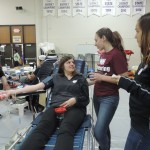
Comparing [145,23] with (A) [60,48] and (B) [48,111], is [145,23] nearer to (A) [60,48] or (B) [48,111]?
(B) [48,111]

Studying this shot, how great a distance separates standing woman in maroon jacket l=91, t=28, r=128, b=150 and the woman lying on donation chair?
219 mm

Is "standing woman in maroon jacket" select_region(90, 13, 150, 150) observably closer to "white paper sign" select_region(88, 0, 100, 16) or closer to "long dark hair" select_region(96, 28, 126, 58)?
"long dark hair" select_region(96, 28, 126, 58)

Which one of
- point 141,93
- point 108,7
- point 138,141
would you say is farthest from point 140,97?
point 108,7

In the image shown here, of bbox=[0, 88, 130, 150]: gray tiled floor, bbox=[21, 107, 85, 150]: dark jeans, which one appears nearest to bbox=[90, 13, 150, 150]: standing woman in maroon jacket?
bbox=[21, 107, 85, 150]: dark jeans

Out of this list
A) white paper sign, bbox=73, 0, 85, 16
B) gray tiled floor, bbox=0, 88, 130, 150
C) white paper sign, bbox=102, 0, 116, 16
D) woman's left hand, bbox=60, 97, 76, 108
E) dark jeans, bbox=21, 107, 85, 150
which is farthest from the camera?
white paper sign, bbox=73, 0, 85, 16

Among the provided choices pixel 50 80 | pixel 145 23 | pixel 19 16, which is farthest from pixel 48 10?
pixel 145 23

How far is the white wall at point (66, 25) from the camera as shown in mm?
8867

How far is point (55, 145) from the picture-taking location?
5.94 feet

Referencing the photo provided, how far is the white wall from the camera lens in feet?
29.1

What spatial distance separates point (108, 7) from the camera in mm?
8812

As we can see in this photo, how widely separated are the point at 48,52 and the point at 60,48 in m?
0.74

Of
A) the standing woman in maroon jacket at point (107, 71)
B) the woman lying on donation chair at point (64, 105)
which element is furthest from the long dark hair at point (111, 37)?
the woman lying on donation chair at point (64, 105)

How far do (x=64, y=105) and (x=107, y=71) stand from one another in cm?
55

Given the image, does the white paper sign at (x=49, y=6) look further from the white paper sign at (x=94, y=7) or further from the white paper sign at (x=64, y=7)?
the white paper sign at (x=94, y=7)
